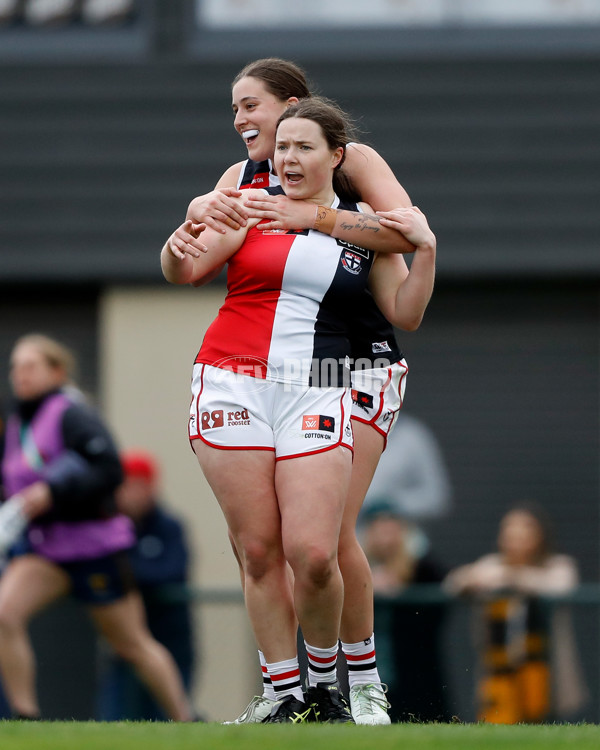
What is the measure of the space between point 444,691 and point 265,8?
18.8 ft

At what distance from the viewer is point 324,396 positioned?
16.1ft

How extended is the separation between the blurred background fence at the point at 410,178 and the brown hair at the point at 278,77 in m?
5.37

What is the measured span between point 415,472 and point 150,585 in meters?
2.70

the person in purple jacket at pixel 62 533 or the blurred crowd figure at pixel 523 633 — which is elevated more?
the person in purple jacket at pixel 62 533

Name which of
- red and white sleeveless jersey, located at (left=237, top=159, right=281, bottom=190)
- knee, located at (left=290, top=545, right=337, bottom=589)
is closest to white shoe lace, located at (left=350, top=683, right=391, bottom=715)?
knee, located at (left=290, top=545, right=337, bottom=589)

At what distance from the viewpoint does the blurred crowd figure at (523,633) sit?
801cm

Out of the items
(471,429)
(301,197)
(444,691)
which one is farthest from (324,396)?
(471,429)

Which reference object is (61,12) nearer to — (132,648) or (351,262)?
(132,648)

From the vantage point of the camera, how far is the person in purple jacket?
7.82 meters

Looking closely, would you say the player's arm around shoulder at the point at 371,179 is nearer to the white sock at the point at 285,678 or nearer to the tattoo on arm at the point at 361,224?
the tattoo on arm at the point at 361,224

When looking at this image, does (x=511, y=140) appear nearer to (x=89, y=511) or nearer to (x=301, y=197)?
(x=89, y=511)

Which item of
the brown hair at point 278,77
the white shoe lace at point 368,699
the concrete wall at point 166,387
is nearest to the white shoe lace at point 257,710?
the white shoe lace at point 368,699

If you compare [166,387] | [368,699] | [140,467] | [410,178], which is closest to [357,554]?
[368,699]

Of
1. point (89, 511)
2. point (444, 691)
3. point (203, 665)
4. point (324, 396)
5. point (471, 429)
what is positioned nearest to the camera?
point (324, 396)
